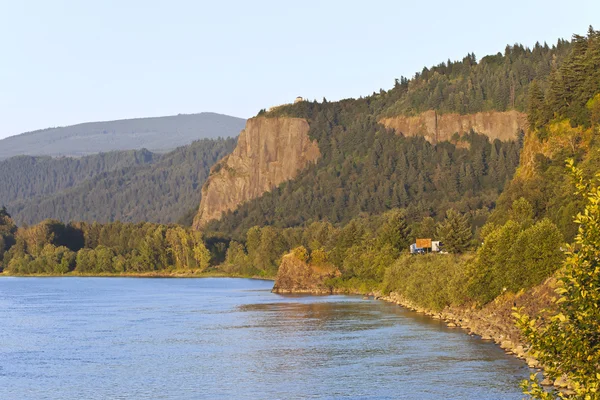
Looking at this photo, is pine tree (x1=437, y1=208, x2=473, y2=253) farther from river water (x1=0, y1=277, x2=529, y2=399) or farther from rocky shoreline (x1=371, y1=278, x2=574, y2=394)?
rocky shoreline (x1=371, y1=278, x2=574, y2=394)

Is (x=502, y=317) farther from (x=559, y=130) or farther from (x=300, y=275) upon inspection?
(x=300, y=275)

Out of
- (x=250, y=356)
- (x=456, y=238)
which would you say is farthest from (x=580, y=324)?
(x=456, y=238)

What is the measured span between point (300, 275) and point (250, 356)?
83.0m

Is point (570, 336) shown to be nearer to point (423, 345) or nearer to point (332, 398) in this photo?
point (332, 398)

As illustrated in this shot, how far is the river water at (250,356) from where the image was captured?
171 ft

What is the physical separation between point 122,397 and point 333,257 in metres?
99.7

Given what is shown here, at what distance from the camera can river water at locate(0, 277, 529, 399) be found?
171 feet

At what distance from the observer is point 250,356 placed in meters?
66.0

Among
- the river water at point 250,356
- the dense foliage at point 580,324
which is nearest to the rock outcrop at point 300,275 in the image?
the river water at point 250,356

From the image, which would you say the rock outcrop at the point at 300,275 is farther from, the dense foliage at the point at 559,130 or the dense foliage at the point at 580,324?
the dense foliage at the point at 580,324

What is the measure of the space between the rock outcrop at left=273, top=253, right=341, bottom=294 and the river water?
38379 mm

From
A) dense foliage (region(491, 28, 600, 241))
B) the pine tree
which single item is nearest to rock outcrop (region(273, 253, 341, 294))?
the pine tree

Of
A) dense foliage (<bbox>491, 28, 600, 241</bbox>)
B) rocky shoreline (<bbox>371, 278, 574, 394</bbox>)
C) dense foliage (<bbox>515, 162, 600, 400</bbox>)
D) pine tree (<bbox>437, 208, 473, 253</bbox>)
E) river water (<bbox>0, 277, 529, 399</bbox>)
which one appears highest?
dense foliage (<bbox>491, 28, 600, 241</bbox>)

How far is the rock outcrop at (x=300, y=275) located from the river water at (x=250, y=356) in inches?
1511
